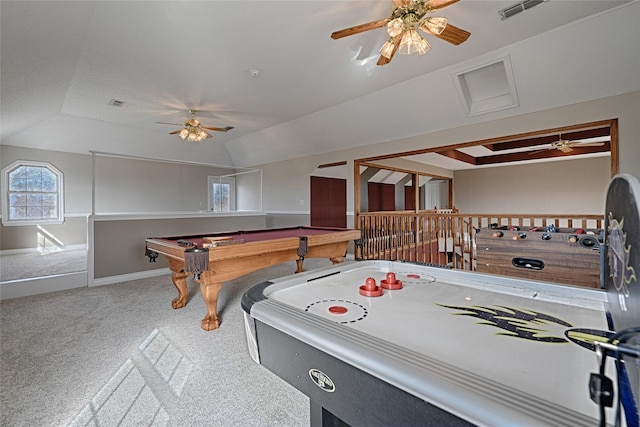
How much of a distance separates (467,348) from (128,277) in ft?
14.8

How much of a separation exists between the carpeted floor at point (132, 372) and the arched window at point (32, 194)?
448cm

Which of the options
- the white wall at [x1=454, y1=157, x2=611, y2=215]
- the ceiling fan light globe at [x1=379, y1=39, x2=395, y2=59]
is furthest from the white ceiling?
the white wall at [x1=454, y1=157, x2=611, y2=215]

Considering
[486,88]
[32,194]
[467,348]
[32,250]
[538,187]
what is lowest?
[32,250]

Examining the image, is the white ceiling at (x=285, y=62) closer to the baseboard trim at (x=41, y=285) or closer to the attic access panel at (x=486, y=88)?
the attic access panel at (x=486, y=88)

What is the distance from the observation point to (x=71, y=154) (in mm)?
6520

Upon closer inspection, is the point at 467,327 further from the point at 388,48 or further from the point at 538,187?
the point at 538,187

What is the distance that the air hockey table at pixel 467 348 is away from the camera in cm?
53

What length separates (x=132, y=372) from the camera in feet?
5.89

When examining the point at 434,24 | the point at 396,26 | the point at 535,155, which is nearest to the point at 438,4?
the point at 434,24

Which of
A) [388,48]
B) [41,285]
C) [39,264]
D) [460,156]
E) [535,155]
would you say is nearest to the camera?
[388,48]

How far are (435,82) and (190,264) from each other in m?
3.81

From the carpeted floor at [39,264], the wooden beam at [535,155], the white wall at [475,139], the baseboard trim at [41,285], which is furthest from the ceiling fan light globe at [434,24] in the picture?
the wooden beam at [535,155]

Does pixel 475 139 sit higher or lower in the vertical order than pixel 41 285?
higher

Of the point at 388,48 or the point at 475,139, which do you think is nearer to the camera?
the point at 388,48
